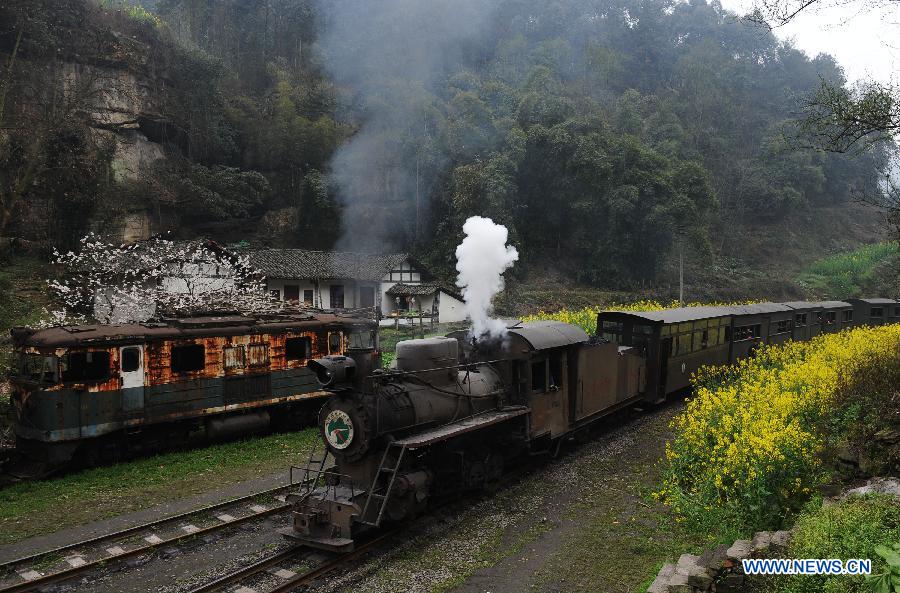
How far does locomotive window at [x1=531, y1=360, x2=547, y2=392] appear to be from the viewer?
421 inches

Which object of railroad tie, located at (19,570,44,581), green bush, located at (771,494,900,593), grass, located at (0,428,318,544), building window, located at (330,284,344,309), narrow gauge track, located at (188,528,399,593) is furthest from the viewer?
building window, located at (330,284,344,309)

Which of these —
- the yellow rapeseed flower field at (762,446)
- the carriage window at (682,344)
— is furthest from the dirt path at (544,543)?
the carriage window at (682,344)

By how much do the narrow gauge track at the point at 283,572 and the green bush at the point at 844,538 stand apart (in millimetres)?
5049

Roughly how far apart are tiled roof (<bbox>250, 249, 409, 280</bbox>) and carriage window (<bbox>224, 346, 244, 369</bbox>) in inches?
613

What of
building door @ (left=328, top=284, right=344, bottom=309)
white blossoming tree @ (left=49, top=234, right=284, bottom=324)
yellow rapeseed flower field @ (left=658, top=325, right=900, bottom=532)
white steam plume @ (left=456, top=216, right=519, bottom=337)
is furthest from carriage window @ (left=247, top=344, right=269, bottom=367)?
building door @ (left=328, top=284, right=344, bottom=309)

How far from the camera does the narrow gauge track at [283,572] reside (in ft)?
23.2

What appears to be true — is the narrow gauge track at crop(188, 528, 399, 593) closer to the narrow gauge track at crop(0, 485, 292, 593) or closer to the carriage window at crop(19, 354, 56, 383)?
the narrow gauge track at crop(0, 485, 292, 593)

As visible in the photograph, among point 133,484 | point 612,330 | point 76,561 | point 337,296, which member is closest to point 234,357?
point 133,484

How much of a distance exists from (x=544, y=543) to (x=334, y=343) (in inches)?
373

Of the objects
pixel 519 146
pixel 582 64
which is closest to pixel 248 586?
pixel 519 146

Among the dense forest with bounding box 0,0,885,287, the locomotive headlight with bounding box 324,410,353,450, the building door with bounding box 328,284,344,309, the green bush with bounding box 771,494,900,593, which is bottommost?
the green bush with bounding box 771,494,900,593

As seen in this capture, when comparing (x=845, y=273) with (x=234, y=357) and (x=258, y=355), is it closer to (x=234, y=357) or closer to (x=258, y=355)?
(x=258, y=355)

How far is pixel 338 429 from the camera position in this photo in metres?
8.30

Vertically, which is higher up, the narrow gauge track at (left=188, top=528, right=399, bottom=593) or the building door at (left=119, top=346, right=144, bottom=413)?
the building door at (left=119, top=346, right=144, bottom=413)
